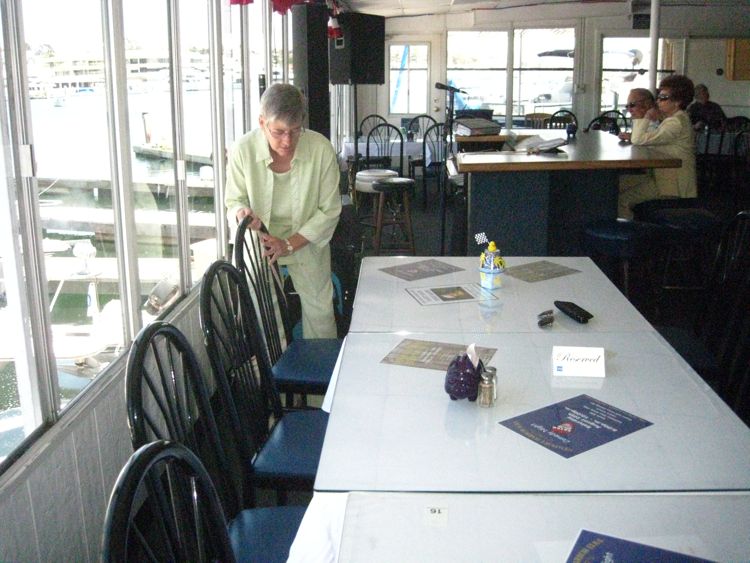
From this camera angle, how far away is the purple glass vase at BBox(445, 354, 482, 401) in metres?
1.65

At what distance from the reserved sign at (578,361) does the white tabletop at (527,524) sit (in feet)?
1.70

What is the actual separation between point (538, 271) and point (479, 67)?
351 inches

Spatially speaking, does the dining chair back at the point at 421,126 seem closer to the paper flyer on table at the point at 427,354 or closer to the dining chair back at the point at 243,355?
the dining chair back at the point at 243,355

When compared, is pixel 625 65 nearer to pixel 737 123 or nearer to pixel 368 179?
pixel 737 123

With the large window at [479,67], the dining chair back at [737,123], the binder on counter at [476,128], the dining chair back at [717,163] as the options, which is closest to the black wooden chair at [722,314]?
the binder on counter at [476,128]

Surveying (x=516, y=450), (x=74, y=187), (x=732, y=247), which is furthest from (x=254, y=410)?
(x=732, y=247)

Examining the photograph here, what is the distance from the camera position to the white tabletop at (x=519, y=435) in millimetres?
1377

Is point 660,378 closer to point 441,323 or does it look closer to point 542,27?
point 441,323

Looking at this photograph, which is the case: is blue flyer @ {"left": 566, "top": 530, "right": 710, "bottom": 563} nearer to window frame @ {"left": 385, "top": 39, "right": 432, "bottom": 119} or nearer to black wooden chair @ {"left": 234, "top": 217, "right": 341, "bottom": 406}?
black wooden chair @ {"left": 234, "top": 217, "right": 341, "bottom": 406}

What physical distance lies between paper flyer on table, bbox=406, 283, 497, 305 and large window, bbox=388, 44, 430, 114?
29.8 feet

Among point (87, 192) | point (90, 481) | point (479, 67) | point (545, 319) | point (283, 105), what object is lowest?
point (90, 481)

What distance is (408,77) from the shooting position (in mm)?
11320

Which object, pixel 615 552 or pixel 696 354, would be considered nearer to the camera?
pixel 615 552

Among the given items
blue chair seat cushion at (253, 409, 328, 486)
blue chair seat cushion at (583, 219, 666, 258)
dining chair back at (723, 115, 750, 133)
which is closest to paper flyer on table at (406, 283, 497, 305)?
blue chair seat cushion at (253, 409, 328, 486)
